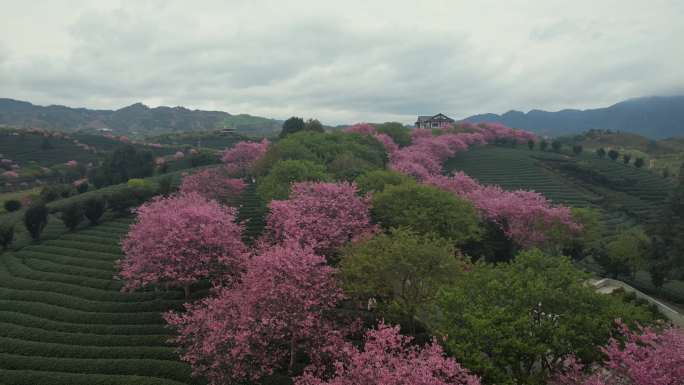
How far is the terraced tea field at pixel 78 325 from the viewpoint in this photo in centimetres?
1852

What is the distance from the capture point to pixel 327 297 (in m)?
18.1

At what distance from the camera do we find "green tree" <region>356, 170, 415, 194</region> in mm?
35188

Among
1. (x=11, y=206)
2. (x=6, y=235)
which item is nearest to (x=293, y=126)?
(x=11, y=206)

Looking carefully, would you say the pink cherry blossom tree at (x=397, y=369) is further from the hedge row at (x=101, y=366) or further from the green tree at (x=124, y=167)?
the green tree at (x=124, y=167)

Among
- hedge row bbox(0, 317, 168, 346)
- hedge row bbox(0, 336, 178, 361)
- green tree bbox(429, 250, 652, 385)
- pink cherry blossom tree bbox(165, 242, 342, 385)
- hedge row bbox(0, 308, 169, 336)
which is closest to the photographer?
green tree bbox(429, 250, 652, 385)

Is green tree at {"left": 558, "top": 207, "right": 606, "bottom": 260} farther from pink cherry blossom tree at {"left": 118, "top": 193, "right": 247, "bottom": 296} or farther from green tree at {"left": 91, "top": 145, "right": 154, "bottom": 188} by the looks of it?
green tree at {"left": 91, "top": 145, "right": 154, "bottom": 188}

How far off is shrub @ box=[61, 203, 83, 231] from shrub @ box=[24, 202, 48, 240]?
6.03 ft

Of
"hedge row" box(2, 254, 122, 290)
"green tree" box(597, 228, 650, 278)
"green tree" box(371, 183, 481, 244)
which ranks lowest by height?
"green tree" box(597, 228, 650, 278)

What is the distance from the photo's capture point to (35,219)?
36.4 meters

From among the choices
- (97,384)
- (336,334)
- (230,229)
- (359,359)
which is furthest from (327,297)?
(97,384)

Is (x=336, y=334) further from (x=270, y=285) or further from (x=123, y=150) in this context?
(x=123, y=150)

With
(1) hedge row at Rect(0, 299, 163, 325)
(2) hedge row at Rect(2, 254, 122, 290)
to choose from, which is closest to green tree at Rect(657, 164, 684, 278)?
(1) hedge row at Rect(0, 299, 163, 325)

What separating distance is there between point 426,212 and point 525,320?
49.0 ft

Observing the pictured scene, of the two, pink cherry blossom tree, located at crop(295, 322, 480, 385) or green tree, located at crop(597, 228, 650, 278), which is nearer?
pink cherry blossom tree, located at crop(295, 322, 480, 385)
